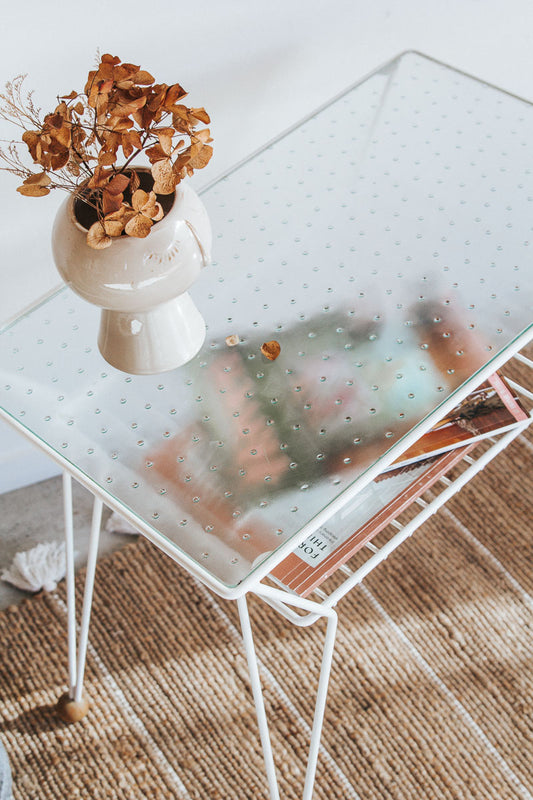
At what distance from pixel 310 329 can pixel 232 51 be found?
1.47 feet

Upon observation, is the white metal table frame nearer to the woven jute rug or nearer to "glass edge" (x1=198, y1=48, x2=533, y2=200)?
the woven jute rug

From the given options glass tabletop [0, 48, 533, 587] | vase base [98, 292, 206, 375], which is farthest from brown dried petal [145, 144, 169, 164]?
glass tabletop [0, 48, 533, 587]

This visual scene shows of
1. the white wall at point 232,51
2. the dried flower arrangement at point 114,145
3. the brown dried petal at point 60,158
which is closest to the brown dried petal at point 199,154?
the dried flower arrangement at point 114,145

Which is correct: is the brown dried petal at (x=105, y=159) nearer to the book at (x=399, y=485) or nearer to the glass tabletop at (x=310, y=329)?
the glass tabletop at (x=310, y=329)

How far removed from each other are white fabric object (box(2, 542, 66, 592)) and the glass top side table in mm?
237

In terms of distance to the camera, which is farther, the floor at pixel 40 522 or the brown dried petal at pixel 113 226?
the floor at pixel 40 522

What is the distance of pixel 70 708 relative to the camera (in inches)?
47.6

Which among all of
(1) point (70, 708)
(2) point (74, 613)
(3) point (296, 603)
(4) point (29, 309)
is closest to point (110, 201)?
(4) point (29, 309)

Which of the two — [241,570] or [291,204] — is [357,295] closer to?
[291,204]

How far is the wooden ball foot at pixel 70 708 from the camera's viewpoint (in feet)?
3.97

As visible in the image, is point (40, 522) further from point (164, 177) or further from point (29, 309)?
point (164, 177)

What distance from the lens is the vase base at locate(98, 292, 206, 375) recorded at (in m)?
0.81

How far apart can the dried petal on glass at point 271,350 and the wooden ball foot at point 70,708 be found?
0.66 meters

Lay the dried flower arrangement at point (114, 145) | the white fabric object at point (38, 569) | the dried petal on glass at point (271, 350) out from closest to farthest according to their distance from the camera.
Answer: the dried flower arrangement at point (114, 145), the dried petal on glass at point (271, 350), the white fabric object at point (38, 569)
